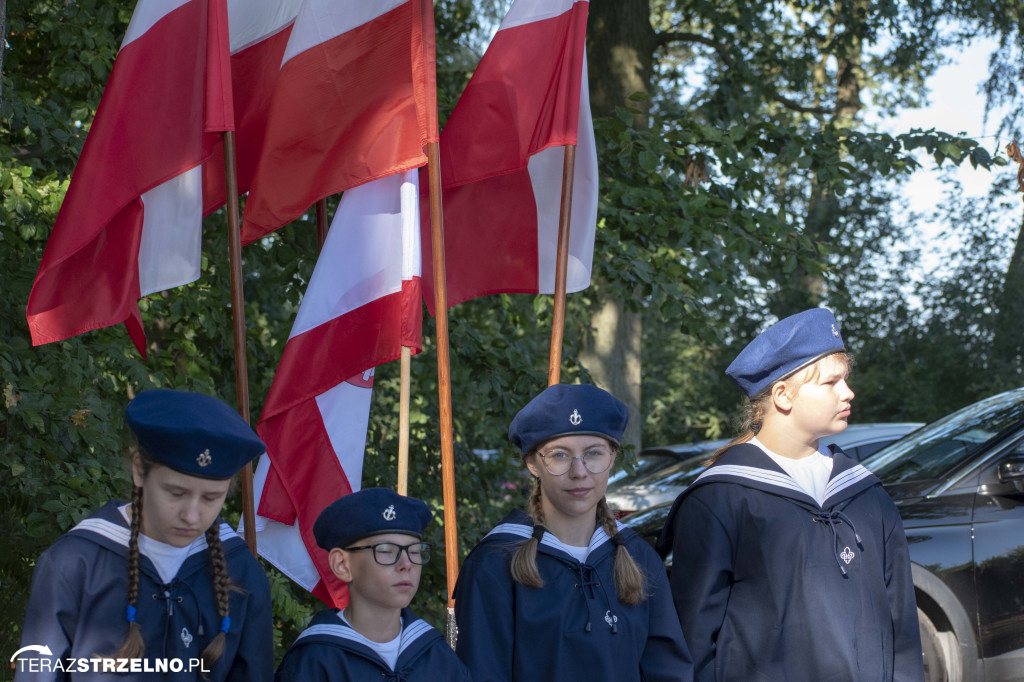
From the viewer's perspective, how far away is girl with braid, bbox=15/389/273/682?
241cm

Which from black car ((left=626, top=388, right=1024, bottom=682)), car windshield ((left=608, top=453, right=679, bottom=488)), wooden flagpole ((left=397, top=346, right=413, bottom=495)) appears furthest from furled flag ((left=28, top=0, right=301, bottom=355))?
car windshield ((left=608, top=453, right=679, bottom=488))

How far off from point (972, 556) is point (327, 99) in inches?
141

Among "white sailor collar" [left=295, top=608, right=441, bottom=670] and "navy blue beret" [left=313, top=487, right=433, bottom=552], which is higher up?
"navy blue beret" [left=313, top=487, right=433, bottom=552]

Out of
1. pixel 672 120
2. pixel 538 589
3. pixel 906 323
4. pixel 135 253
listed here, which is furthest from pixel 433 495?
pixel 906 323

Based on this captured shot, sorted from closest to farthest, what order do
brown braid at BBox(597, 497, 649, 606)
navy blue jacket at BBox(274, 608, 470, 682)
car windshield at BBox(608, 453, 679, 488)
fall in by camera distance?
navy blue jacket at BBox(274, 608, 470, 682) < brown braid at BBox(597, 497, 649, 606) < car windshield at BBox(608, 453, 679, 488)

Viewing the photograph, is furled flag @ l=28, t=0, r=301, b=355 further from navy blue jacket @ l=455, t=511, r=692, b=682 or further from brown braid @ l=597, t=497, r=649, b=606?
brown braid @ l=597, t=497, r=649, b=606

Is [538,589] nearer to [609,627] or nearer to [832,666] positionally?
[609,627]

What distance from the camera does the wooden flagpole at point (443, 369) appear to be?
3473 millimetres

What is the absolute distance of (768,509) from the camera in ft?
9.98

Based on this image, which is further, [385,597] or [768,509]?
[768,509]

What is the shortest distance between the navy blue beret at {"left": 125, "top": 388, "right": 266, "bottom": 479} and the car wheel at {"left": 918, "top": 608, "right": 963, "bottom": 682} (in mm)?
3595

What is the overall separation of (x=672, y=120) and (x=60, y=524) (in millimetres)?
4976

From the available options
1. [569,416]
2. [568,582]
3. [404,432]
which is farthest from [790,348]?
[404,432]

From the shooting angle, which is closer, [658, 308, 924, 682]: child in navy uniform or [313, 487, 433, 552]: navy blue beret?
[313, 487, 433, 552]: navy blue beret
